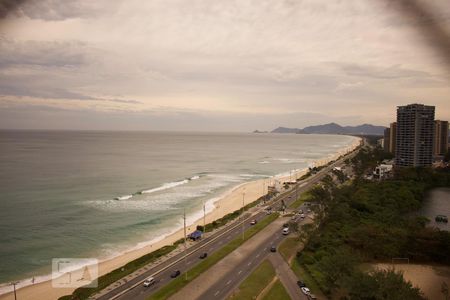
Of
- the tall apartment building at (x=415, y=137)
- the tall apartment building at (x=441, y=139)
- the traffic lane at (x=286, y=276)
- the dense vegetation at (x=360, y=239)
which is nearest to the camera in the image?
the dense vegetation at (x=360, y=239)

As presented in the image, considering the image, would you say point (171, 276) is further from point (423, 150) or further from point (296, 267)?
point (423, 150)

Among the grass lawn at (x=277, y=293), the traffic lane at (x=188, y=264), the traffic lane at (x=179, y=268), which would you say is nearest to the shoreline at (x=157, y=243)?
the traffic lane at (x=188, y=264)

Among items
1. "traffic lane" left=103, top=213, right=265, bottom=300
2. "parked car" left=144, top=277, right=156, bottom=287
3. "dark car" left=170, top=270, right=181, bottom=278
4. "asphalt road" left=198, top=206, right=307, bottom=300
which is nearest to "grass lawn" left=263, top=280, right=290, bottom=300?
"asphalt road" left=198, top=206, right=307, bottom=300

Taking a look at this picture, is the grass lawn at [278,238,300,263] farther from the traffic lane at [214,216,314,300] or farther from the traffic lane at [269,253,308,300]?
the traffic lane at [214,216,314,300]

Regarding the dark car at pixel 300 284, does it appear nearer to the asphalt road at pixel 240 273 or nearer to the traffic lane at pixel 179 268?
the asphalt road at pixel 240 273

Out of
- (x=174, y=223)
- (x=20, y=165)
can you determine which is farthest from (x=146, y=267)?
(x=20, y=165)

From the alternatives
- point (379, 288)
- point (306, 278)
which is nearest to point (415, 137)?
point (306, 278)

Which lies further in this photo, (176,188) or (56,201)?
(176,188)
